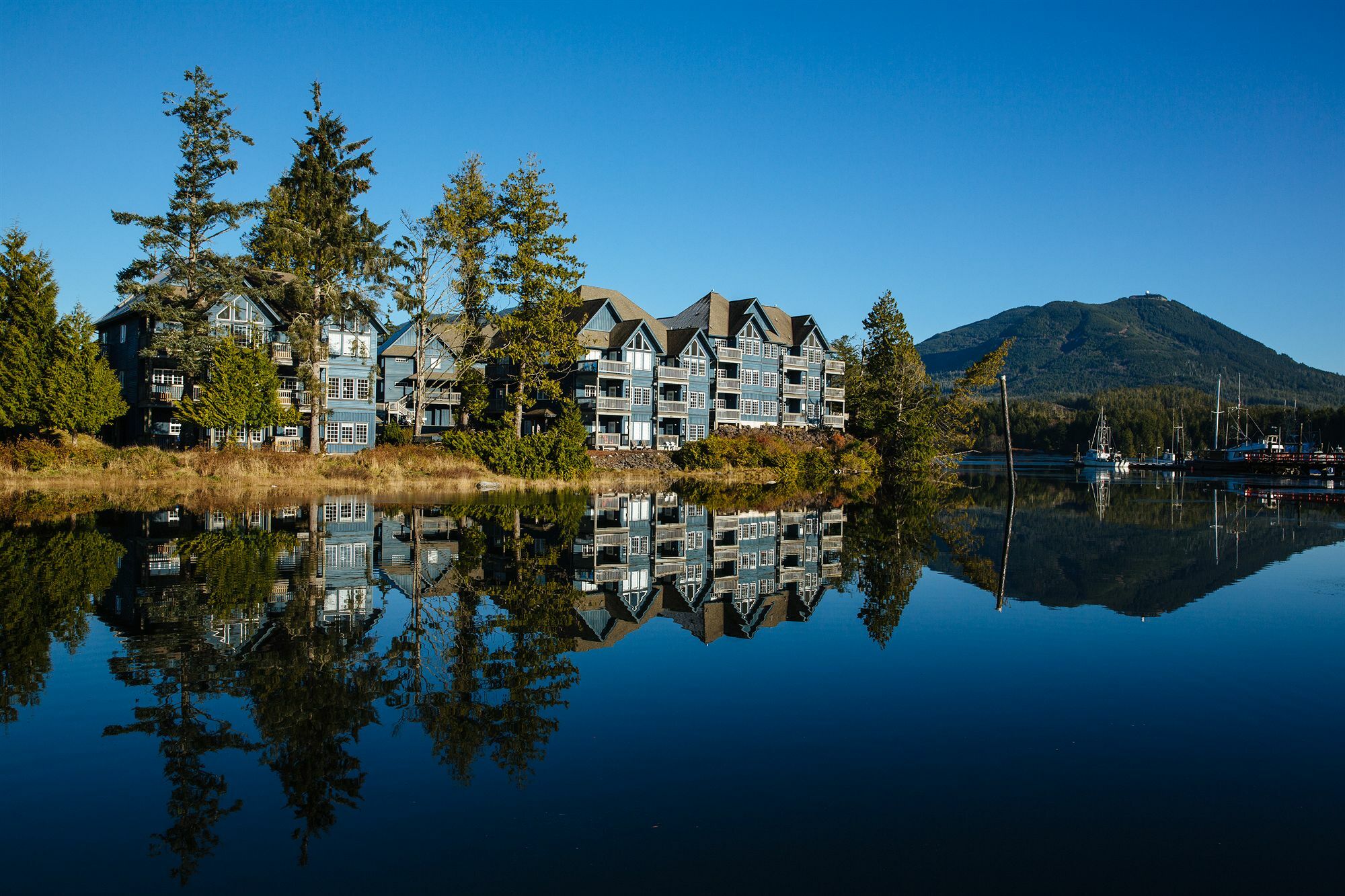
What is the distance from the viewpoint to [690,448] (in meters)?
62.9

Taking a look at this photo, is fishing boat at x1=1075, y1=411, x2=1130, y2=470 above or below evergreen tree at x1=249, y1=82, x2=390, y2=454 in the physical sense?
below

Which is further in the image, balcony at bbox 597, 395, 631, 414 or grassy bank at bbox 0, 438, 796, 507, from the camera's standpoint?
balcony at bbox 597, 395, 631, 414

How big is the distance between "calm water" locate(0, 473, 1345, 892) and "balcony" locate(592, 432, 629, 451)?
42.8 meters

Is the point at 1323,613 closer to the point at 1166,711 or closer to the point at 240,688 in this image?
the point at 1166,711

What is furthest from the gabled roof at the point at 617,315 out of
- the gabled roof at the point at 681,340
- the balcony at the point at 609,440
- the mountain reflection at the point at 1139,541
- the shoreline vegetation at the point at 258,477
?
the mountain reflection at the point at 1139,541

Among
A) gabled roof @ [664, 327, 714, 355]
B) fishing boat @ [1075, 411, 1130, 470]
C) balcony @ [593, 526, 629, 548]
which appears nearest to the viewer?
balcony @ [593, 526, 629, 548]

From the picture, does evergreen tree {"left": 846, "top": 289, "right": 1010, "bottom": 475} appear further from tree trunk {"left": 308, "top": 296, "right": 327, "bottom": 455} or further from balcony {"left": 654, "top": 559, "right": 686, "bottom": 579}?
balcony {"left": 654, "top": 559, "right": 686, "bottom": 579}

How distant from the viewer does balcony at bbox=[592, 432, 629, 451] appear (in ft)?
214

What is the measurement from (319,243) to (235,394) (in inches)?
356

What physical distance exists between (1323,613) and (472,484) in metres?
37.4

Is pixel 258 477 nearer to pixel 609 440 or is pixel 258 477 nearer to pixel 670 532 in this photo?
pixel 670 532

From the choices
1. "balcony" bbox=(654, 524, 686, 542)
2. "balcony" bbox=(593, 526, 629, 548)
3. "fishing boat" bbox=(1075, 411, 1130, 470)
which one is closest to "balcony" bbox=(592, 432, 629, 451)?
"balcony" bbox=(654, 524, 686, 542)

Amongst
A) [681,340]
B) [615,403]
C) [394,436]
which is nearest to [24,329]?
[394,436]

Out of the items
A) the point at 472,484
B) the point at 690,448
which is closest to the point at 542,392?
the point at 690,448
